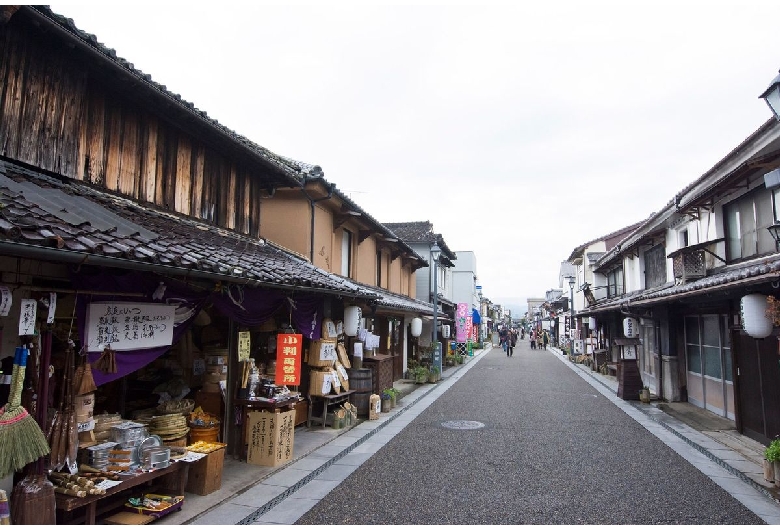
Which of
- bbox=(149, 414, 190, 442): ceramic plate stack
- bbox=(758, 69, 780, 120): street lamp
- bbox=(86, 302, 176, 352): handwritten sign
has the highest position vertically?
bbox=(758, 69, 780, 120): street lamp

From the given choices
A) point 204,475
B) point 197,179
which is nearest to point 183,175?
point 197,179

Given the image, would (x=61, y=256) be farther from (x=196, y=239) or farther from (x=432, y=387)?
(x=432, y=387)

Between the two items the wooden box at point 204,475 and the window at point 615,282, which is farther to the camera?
the window at point 615,282

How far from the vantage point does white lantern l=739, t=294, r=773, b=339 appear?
9008mm

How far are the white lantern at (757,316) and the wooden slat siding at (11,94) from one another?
1256 centimetres

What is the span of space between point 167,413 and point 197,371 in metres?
1.98

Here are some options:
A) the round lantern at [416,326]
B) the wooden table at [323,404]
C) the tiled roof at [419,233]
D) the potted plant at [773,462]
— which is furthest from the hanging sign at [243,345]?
the tiled roof at [419,233]

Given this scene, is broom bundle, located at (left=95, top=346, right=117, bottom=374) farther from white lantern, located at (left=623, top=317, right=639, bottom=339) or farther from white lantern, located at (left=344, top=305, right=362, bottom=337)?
white lantern, located at (left=623, top=317, right=639, bottom=339)

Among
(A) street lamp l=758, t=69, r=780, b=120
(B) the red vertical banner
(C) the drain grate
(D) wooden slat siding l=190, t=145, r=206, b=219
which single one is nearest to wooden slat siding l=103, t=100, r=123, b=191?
(D) wooden slat siding l=190, t=145, r=206, b=219

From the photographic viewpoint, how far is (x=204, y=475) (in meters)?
7.05

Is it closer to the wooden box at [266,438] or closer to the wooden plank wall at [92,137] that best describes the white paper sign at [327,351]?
the wooden box at [266,438]

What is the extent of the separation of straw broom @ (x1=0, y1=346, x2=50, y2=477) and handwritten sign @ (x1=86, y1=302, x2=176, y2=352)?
0.84 metres

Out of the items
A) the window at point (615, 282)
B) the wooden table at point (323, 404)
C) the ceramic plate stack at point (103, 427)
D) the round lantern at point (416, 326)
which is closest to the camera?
the ceramic plate stack at point (103, 427)

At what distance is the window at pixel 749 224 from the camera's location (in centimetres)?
1126
